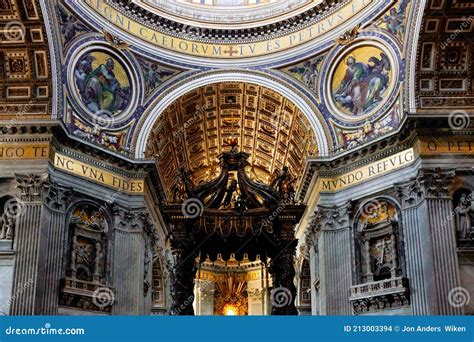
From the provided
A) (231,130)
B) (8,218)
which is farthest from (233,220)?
(231,130)

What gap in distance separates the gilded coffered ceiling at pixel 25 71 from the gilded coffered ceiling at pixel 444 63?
383 inches

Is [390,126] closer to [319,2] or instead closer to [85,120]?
[319,2]

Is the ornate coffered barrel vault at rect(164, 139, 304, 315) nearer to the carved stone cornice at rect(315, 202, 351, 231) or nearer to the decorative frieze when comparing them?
the decorative frieze

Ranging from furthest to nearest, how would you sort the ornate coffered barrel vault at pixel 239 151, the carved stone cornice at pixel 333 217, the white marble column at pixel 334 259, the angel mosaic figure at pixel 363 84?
the angel mosaic figure at pixel 363 84 < the carved stone cornice at pixel 333 217 < the white marble column at pixel 334 259 < the ornate coffered barrel vault at pixel 239 151

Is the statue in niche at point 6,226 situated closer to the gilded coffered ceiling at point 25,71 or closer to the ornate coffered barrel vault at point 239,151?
the ornate coffered barrel vault at point 239,151

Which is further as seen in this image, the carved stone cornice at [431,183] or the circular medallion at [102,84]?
the circular medallion at [102,84]

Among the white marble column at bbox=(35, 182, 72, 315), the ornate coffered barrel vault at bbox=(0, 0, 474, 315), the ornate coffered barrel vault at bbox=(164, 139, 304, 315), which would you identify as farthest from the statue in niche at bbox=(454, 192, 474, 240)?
the white marble column at bbox=(35, 182, 72, 315)

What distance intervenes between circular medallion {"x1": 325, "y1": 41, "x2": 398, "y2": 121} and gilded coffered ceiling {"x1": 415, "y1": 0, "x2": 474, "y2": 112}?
1.31 metres

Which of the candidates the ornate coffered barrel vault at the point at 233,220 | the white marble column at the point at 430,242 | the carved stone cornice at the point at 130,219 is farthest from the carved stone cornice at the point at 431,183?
the carved stone cornice at the point at 130,219

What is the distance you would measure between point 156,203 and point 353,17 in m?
8.43

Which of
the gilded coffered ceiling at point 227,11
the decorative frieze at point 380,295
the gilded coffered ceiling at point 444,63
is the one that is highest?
the gilded coffered ceiling at point 227,11

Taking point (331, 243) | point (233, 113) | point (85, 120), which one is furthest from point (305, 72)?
point (85, 120)

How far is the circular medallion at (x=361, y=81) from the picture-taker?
1972 cm

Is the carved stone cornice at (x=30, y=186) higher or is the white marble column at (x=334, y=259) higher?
the carved stone cornice at (x=30, y=186)
